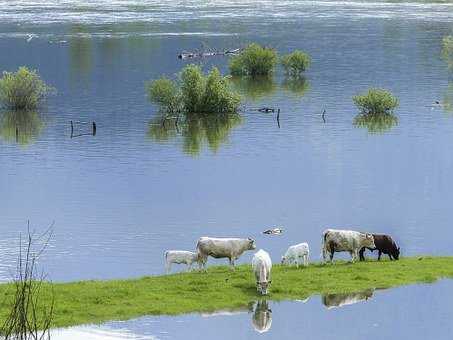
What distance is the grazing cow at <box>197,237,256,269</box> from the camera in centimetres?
3844

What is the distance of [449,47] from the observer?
117 meters

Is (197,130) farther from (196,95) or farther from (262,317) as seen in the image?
(262,317)

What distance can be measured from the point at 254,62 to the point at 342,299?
273 feet

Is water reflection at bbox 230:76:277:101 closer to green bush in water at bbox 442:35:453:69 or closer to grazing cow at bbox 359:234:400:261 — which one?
green bush in water at bbox 442:35:453:69

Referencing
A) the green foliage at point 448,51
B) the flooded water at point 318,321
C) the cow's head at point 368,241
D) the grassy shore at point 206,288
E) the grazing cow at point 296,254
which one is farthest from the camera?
the green foliage at point 448,51

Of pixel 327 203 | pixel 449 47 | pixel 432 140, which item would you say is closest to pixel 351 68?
pixel 449 47

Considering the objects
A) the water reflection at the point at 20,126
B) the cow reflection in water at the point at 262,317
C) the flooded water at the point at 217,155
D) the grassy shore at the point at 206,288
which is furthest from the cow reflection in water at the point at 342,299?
the water reflection at the point at 20,126

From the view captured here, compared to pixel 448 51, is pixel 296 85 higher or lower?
lower

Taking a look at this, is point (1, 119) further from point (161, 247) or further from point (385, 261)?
point (385, 261)

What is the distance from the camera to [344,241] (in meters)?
39.9

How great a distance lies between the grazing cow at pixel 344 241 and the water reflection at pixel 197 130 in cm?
3960

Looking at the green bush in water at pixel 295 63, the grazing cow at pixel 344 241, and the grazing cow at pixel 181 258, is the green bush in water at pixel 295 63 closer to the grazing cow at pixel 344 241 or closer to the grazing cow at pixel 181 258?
the grazing cow at pixel 344 241

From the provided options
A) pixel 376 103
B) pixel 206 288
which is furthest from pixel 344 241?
pixel 376 103

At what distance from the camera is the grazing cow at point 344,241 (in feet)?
131
